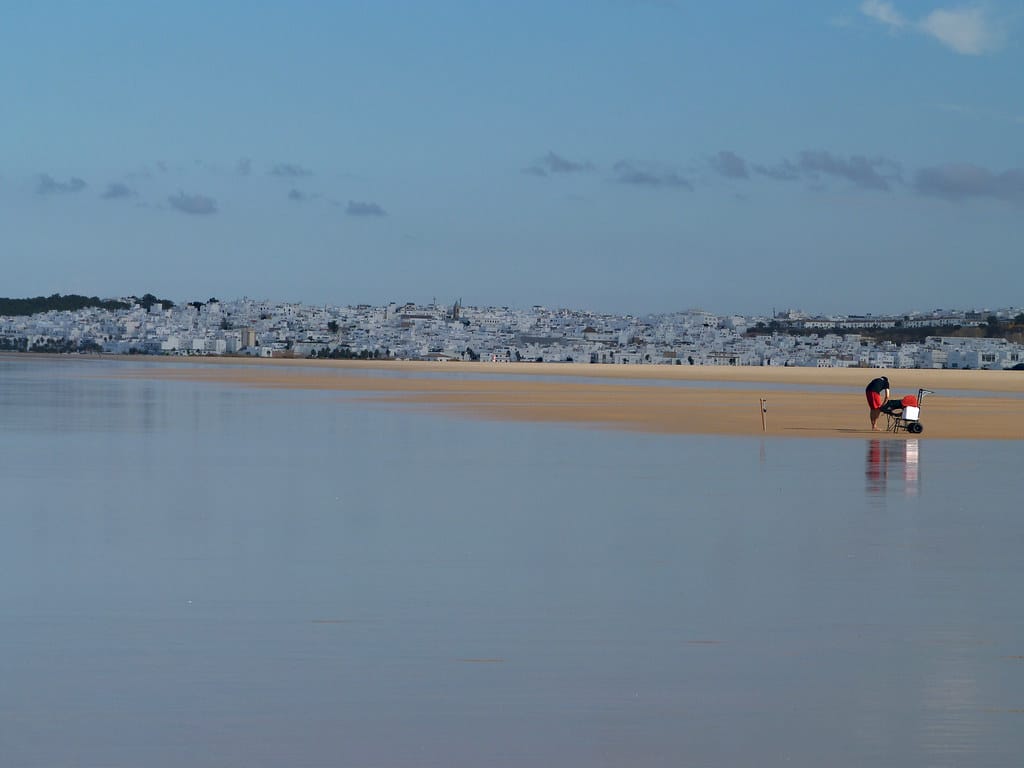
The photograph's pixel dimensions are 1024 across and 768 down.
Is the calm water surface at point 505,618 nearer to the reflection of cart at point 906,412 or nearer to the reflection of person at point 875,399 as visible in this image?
the reflection of cart at point 906,412

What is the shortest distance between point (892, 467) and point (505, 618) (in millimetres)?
12688

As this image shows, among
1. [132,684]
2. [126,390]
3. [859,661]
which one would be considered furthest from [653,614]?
[126,390]

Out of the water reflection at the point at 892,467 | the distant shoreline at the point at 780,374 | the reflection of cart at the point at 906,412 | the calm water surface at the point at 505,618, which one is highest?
the reflection of cart at the point at 906,412

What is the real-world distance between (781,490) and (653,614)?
8270 millimetres

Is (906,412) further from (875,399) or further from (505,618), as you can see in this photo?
(505,618)

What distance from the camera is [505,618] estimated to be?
337 inches

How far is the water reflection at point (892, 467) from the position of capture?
56.0ft

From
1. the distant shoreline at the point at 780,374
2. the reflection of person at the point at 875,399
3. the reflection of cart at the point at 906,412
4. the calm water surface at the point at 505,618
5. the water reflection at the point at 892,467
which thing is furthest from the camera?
the distant shoreline at the point at 780,374

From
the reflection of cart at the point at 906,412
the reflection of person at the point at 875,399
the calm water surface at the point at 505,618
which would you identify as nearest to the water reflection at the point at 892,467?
the calm water surface at the point at 505,618

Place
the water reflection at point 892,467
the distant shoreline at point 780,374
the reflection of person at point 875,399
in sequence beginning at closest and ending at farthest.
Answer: the water reflection at point 892,467, the reflection of person at point 875,399, the distant shoreline at point 780,374

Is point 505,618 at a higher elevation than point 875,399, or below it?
below

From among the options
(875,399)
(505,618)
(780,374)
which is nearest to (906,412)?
(875,399)

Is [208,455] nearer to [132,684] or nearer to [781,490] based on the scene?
[781,490]

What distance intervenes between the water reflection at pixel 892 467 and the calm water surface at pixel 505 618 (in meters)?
0.15
